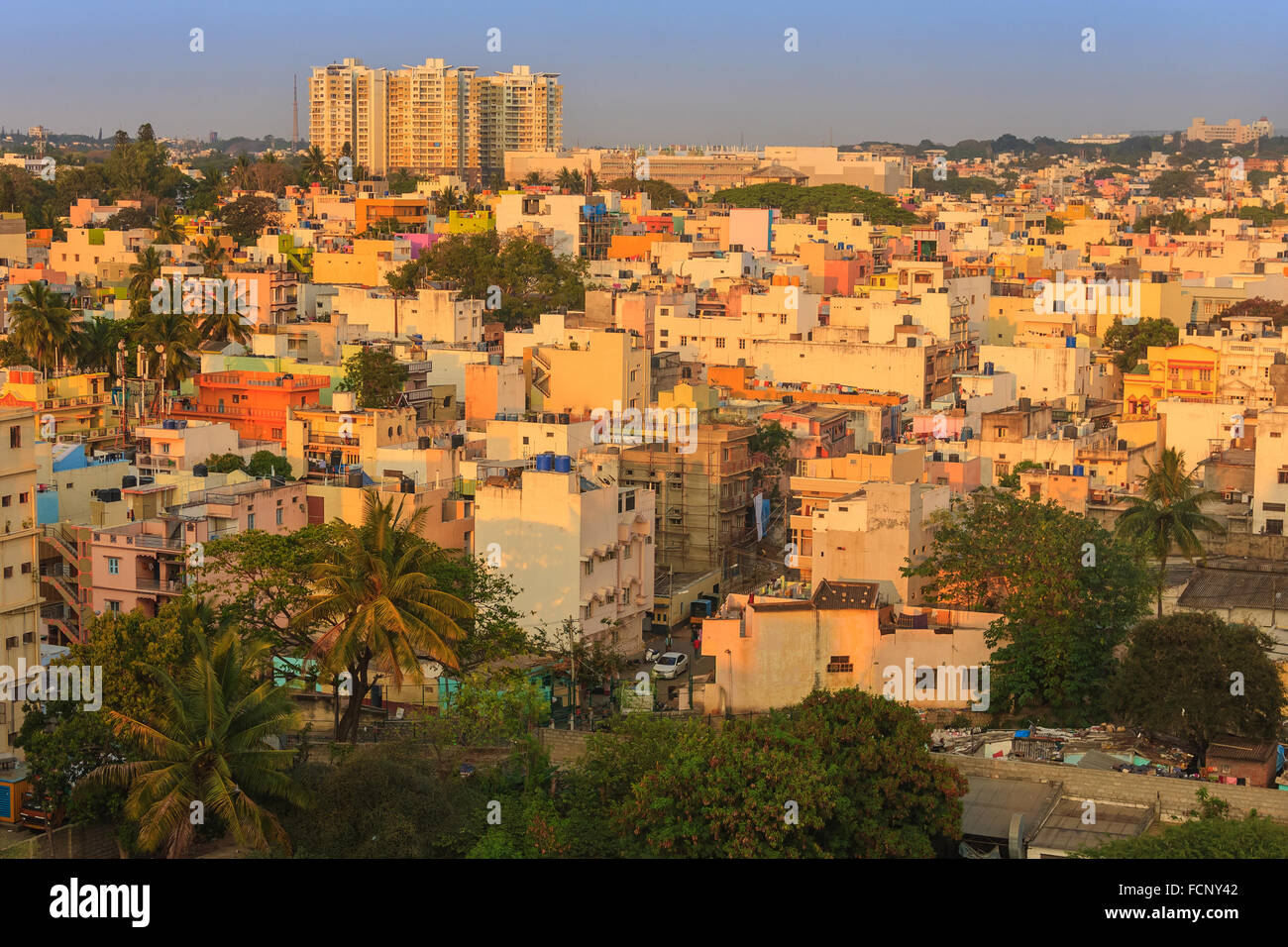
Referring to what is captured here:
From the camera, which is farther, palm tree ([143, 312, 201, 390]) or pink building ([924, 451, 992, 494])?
palm tree ([143, 312, 201, 390])

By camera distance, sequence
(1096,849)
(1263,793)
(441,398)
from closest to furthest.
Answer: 1. (1096,849)
2. (1263,793)
3. (441,398)

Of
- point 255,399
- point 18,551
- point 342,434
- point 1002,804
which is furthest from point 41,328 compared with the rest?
point 1002,804

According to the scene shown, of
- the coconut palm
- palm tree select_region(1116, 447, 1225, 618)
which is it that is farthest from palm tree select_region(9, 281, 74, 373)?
palm tree select_region(1116, 447, 1225, 618)

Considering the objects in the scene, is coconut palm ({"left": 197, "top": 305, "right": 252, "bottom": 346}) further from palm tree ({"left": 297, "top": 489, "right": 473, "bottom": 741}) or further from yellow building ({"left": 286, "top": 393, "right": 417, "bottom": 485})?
palm tree ({"left": 297, "top": 489, "right": 473, "bottom": 741})

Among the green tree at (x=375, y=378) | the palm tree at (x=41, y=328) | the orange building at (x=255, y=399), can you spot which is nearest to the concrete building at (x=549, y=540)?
the green tree at (x=375, y=378)

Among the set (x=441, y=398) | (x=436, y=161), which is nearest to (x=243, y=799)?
(x=441, y=398)

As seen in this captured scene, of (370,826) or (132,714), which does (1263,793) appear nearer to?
(370,826)

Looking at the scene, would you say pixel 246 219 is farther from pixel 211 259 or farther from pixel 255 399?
pixel 255 399
